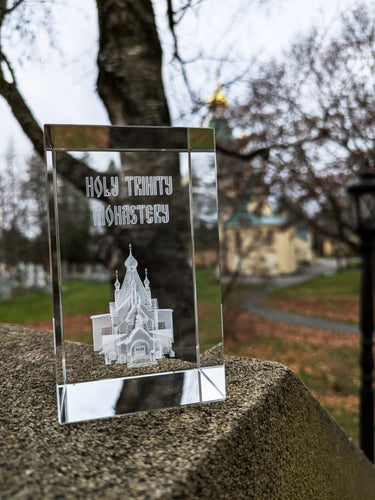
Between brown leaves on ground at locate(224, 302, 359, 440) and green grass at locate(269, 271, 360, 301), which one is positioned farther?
green grass at locate(269, 271, 360, 301)

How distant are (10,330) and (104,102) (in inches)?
57.7

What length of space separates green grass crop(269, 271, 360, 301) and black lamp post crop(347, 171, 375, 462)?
8.69 m

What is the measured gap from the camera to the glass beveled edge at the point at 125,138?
53.2 inches

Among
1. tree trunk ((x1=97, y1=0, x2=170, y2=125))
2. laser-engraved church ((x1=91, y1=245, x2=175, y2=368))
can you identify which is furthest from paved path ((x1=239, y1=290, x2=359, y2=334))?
laser-engraved church ((x1=91, y1=245, x2=175, y2=368))

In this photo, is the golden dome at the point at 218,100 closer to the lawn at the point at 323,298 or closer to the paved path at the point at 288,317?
the paved path at the point at 288,317

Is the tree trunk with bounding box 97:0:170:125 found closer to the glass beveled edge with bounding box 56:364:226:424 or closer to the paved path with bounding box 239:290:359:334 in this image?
the glass beveled edge with bounding box 56:364:226:424

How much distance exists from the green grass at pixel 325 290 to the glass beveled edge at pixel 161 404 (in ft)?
40.4

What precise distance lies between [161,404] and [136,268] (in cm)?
44

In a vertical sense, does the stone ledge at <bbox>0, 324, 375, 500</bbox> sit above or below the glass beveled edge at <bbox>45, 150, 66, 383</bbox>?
below

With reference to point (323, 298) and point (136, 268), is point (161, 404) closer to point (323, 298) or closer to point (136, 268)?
point (136, 268)

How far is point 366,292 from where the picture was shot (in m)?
4.84

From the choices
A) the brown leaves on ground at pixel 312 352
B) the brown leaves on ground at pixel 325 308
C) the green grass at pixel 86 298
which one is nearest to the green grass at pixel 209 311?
the green grass at pixel 86 298

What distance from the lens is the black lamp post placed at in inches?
178

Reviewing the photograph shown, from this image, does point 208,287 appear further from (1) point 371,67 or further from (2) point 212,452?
(1) point 371,67
